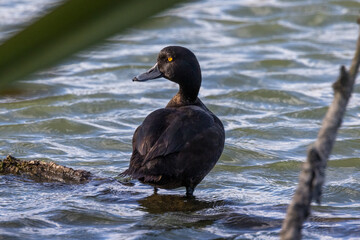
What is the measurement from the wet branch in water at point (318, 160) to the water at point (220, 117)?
0.47m

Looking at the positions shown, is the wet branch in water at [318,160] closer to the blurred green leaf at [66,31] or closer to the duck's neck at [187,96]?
the blurred green leaf at [66,31]

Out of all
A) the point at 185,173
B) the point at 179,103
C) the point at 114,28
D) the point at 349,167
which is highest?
the point at 114,28

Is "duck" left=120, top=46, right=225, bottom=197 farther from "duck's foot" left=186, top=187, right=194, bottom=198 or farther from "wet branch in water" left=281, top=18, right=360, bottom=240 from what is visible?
"wet branch in water" left=281, top=18, right=360, bottom=240

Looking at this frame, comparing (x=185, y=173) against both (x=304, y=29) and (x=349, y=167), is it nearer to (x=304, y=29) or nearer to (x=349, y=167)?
(x=349, y=167)

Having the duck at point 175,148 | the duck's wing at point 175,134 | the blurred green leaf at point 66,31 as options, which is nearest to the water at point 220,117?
the blurred green leaf at point 66,31

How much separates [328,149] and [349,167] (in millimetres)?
5024

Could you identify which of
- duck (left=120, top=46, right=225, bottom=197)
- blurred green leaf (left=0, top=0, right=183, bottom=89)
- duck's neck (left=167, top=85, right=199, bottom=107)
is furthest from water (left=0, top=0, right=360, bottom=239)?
duck's neck (left=167, top=85, right=199, bottom=107)

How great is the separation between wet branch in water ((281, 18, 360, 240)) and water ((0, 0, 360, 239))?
471 mm

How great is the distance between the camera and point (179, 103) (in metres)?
5.32

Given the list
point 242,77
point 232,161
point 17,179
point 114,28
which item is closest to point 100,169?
point 17,179

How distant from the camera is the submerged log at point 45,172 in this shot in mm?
4957

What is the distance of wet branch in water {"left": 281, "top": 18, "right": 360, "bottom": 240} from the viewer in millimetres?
1452

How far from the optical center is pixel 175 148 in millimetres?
4414

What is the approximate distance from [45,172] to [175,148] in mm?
1240
